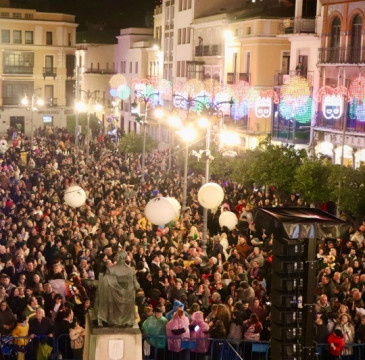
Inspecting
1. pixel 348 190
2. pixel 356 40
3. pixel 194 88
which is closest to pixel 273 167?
pixel 348 190

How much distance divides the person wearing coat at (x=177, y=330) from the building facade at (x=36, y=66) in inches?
2484

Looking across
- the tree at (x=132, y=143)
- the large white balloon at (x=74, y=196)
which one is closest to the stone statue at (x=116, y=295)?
the large white balloon at (x=74, y=196)

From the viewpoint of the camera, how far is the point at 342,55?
40.2m

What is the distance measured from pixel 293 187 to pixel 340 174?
11.0ft

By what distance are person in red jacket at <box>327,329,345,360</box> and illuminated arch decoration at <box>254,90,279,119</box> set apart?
96.7ft

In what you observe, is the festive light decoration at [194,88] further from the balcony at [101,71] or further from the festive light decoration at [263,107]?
the balcony at [101,71]

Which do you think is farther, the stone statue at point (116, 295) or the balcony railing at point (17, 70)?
the balcony railing at point (17, 70)

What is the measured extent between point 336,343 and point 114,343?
3904 millimetres

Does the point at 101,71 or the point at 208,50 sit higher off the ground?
the point at 208,50

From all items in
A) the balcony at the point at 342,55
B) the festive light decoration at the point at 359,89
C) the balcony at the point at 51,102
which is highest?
the balcony at the point at 342,55

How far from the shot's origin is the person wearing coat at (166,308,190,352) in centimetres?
1537

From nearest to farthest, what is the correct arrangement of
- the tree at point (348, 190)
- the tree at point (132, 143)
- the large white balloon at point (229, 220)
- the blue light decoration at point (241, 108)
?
the large white balloon at point (229, 220)
the tree at point (348, 190)
the blue light decoration at point (241, 108)
the tree at point (132, 143)

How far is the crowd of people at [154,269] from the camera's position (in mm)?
15578

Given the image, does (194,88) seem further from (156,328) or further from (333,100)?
(156,328)
